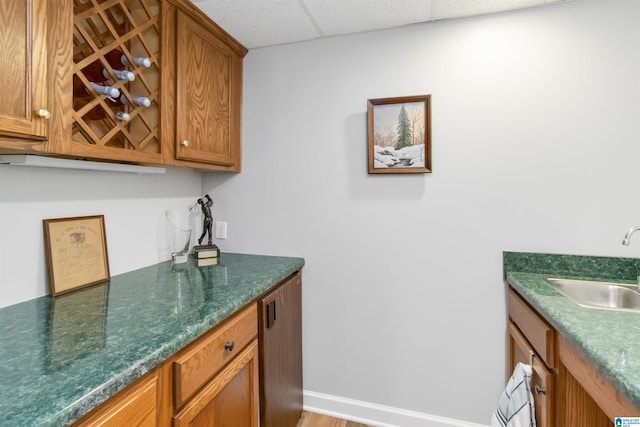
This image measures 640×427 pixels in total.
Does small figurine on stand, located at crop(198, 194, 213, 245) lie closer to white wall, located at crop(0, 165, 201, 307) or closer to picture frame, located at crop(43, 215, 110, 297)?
white wall, located at crop(0, 165, 201, 307)

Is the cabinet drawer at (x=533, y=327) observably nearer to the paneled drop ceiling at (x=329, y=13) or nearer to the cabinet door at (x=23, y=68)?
the paneled drop ceiling at (x=329, y=13)

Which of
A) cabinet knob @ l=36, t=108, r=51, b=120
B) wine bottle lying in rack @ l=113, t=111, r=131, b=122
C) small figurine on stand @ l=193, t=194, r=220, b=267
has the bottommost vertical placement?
small figurine on stand @ l=193, t=194, r=220, b=267

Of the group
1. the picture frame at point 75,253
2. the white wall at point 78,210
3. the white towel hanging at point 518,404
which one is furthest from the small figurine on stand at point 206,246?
the white towel hanging at point 518,404

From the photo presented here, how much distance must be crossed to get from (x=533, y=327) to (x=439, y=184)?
2.58 feet

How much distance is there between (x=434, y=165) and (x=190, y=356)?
1.44 metres

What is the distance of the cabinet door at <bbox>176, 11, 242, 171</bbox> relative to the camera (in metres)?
1.50

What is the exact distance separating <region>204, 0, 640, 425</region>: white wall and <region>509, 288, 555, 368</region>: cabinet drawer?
12 cm

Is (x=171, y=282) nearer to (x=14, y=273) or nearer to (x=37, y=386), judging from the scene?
(x=14, y=273)

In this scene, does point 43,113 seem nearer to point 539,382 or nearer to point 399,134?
point 399,134

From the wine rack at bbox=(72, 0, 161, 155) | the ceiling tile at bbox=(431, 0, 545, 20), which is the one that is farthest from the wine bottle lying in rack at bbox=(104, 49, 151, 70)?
the ceiling tile at bbox=(431, 0, 545, 20)

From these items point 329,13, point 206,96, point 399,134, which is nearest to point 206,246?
point 206,96

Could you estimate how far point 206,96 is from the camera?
169cm

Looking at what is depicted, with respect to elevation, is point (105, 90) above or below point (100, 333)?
above

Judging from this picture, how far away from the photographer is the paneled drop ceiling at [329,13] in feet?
5.09
